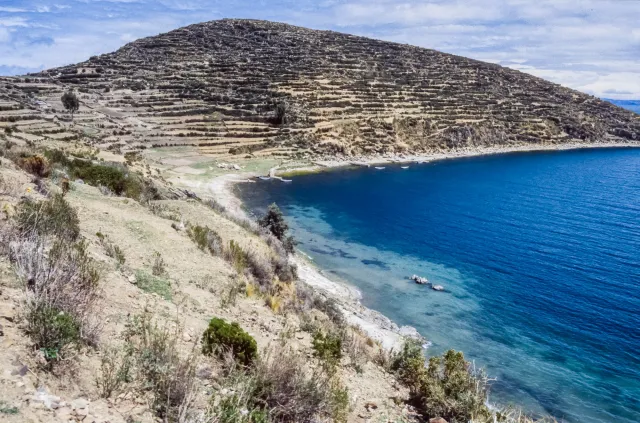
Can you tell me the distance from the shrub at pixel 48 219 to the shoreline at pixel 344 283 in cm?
1161

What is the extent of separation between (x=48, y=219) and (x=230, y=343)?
212 inches

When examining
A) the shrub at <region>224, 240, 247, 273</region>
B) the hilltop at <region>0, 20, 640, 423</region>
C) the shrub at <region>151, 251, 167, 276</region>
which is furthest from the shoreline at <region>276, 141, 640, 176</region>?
the shrub at <region>151, 251, 167, 276</region>

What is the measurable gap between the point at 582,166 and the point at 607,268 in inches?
2586

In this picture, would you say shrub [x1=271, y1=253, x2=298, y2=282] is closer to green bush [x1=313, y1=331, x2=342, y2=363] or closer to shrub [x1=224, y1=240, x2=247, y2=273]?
shrub [x1=224, y1=240, x2=247, y2=273]

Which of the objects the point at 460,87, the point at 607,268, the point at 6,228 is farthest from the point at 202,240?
the point at 460,87

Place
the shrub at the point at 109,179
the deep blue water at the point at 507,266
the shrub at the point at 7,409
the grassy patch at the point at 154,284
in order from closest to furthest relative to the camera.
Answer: the shrub at the point at 7,409 → the grassy patch at the point at 154,284 → the shrub at the point at 109,179 → the deep blue water at the point at 507,266

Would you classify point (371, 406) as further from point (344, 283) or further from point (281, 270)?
point (344, 283)

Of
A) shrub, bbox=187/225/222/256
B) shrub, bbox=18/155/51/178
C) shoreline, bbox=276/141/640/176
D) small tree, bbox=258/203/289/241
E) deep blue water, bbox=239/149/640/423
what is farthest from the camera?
shoreline, bbox=276/141/640/176

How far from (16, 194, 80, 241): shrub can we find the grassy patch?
6.00 feet

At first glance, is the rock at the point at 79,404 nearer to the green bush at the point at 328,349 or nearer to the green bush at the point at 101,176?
the green bush at the point at 328,349

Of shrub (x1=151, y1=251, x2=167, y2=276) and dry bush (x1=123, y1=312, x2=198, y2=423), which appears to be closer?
dry bush (x1=123, y1=312, x2=198, y2=423)

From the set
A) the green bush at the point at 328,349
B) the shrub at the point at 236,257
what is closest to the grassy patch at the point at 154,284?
the green bush at the point at 328,349

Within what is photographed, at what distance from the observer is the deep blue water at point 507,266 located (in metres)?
22.0

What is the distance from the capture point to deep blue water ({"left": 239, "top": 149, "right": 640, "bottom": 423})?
21969 millimetres
